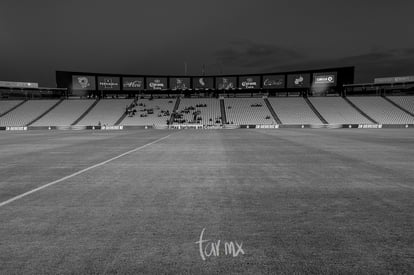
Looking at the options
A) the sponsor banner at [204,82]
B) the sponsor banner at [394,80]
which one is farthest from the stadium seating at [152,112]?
the sponsor banner at [394,80]

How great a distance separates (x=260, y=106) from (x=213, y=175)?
188ft

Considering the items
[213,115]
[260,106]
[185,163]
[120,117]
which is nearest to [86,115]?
[120,117]

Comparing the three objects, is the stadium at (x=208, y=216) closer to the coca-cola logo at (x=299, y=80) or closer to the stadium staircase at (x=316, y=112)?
the stadium staircase at (x=316, y=112)

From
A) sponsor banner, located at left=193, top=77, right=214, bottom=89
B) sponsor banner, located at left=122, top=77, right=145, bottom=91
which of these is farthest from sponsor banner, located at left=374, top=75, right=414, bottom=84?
sponsor banner, located at left=122, top=77, right=145, bottom=91

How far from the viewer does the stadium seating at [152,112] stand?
55.8m

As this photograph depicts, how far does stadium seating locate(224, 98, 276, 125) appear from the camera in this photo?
2210 inches

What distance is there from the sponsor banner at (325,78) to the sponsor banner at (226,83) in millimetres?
20073

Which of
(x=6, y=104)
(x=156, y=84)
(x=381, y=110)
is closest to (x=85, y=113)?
(x=156, y=84)

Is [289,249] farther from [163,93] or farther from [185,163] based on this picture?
[163,93]

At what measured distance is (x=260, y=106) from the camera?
63688mm

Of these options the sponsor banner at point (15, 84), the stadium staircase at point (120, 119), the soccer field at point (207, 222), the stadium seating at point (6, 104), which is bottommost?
the soccer field at point (207, 222)

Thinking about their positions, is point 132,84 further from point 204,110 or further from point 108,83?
point 204,110

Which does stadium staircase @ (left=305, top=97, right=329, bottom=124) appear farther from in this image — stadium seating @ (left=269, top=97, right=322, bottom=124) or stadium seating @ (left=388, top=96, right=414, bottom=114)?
stadium seating @ (left=388, top=96, right=414, bottom=114)

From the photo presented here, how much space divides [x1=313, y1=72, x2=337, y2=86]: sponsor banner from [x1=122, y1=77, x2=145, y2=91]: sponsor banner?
44149 mm
